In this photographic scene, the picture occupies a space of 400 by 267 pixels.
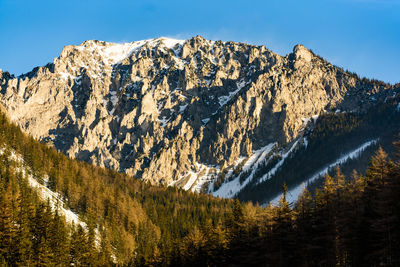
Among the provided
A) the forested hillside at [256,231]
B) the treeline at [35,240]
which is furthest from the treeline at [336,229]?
the treeline at [35,240]

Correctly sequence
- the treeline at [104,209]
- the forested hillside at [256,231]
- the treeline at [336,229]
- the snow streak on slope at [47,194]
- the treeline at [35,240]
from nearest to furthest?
the treeline at [336,229], the forested hillside at [256,231], the treeline at [35,240], the snow streak on slope at [47,194], the treeline at [104,209]

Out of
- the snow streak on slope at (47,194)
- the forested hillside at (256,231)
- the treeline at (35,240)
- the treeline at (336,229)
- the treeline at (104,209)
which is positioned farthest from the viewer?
the treeline at (104,209)

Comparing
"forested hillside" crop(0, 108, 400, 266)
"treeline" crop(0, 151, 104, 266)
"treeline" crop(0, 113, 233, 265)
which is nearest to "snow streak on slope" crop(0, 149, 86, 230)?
"forested hillside" crop(0, 108, 400, 266)

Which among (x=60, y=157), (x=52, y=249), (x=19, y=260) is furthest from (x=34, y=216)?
(x=60, y=157)

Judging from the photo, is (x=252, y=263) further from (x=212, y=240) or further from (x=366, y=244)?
(x=366, y=244)

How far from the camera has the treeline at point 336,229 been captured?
4238cm

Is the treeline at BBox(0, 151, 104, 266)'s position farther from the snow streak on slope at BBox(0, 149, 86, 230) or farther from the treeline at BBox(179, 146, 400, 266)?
the treeline at BBox(179, 146, 400, 266)

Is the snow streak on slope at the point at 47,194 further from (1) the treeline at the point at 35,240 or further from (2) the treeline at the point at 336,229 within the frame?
(2) the treeline at the point at 336,229

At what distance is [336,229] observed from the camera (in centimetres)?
5078

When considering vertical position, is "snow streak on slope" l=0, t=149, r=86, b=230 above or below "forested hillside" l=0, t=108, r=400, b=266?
above

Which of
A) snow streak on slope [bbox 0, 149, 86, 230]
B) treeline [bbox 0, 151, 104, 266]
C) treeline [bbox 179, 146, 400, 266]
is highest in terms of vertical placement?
snow streak on slope [bbox 0, 149, 86, 230]

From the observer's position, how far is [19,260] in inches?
2574

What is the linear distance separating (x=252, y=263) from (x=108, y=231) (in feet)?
225

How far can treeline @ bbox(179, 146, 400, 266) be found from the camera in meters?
42.4
